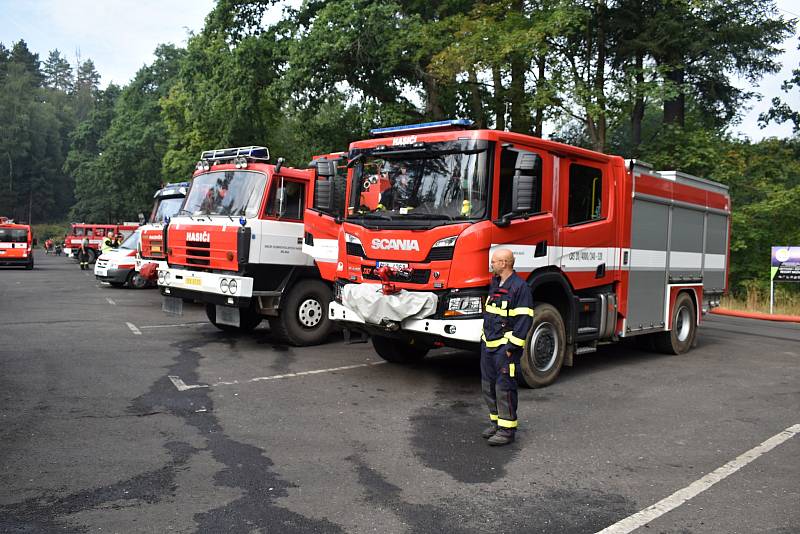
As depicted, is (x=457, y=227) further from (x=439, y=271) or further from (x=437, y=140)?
(x=437, y=140)

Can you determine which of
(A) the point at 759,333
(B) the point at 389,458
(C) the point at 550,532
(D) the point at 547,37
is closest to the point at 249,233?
(B) the point at 389,458

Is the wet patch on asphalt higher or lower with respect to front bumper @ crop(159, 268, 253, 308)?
lower

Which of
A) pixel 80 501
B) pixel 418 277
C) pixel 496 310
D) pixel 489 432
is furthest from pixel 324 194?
pixel 80 501

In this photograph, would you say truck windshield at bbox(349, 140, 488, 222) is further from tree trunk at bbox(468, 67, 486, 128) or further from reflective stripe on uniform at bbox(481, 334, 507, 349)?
tree trunk at bbox(468, 67, 486, 128)

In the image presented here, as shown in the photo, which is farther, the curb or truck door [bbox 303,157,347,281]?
the curb

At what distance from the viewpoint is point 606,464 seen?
18.0ft

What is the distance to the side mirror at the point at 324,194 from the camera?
31.2ft

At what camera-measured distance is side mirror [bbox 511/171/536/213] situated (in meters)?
7.42

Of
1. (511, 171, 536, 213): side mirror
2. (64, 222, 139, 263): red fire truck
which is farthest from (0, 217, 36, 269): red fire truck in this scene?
(511, 171, 536, 213): side mirror

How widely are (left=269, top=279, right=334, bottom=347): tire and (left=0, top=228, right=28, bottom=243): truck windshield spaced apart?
90.1ft

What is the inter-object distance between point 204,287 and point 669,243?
6.86m

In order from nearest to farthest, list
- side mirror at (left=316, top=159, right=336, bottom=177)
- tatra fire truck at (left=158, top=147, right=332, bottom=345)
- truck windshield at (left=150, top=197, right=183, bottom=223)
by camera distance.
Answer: side mirror at (left=316, top=159, right=336, bottom=177), tatra fire truck at (left=158, top=147, right=332, bottom=345), truck windshield at (left=150, top=197, right=183, bottom=223)

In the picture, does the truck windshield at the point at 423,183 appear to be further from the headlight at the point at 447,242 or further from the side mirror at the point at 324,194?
the side mirror at the point at 324,194

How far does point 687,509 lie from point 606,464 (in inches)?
37.7
